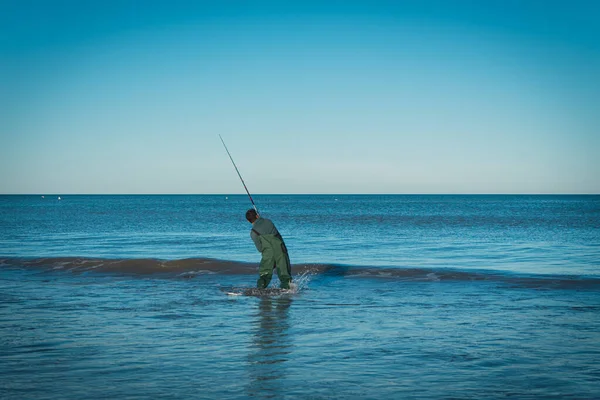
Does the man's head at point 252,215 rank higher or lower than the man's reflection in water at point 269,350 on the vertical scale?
higher

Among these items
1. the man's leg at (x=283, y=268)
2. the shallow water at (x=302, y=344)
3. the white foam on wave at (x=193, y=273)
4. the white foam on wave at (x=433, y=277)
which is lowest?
the white foam on wave at (x=193, y=273)

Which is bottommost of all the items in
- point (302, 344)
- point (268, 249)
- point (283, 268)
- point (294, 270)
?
point (294, 270)

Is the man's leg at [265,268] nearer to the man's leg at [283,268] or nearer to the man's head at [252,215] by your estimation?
the man's leg at [283,268]

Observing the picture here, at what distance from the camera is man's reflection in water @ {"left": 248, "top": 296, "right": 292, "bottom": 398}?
19.2 feet

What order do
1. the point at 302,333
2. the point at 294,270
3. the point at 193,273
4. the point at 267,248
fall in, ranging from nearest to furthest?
the point at 302,333, the point at 267,248, the point at 193,273, the point at 294,270

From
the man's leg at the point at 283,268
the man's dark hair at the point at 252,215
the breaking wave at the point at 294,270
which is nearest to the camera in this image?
the man's dark hair at the point at 252,215

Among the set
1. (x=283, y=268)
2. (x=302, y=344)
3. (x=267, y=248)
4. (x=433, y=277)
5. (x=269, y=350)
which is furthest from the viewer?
(x=433, y=277)

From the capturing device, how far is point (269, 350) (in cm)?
727

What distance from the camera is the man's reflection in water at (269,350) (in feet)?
19.2

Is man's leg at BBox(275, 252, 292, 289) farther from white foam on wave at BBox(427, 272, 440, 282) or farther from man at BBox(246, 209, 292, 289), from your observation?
white foam on wave at BBox(427, 272, 440, 282)

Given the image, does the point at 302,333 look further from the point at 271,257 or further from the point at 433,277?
the point at 433,277

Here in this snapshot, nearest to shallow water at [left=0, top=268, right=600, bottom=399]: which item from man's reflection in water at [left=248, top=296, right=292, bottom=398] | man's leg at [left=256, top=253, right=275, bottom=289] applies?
man's reflection in water at [left=248, top=296, right=292, bottom=398]

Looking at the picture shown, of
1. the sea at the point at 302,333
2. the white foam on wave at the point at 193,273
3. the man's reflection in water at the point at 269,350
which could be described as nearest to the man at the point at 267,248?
the sea at the point at 302,333

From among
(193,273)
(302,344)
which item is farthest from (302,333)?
(193,273)
